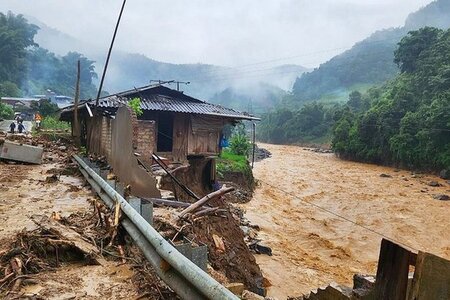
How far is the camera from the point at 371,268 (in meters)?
12.8

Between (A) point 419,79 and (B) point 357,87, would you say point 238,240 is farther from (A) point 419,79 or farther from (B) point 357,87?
(B) point 357,87

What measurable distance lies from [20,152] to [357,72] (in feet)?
326

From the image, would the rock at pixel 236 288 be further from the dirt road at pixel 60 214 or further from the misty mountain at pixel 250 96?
the misty mountain at pixel 250 96

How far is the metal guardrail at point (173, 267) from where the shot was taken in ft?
7.42

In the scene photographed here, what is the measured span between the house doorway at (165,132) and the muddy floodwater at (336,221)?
5.41m

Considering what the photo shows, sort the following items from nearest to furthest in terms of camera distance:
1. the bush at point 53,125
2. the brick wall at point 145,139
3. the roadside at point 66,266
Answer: the roadside at point 66,266
the brick wall at point 145,139
the bush at point 53,125

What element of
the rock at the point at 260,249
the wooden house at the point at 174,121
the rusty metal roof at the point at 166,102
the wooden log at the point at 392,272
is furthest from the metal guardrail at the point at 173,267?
the rusty metal roof at the point at 166,102

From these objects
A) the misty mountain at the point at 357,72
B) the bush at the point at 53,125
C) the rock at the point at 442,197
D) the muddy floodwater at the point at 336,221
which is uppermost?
the misty mountain at the point at 357,72

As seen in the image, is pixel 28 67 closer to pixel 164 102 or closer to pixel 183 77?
pixel 164 102

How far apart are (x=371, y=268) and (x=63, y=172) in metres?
10.5

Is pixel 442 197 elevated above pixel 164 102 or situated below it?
below

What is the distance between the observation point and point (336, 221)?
18812mm

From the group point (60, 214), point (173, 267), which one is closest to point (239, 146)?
point (60, 214)

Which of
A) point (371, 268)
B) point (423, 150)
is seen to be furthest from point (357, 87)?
point (371, 268)
